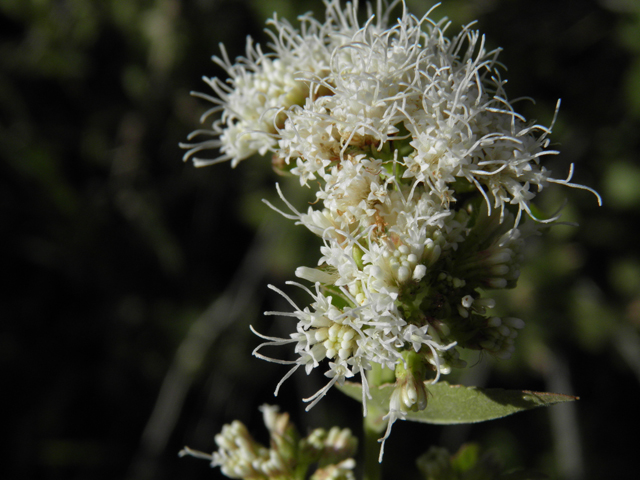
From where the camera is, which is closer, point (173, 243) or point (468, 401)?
point (468, 401)

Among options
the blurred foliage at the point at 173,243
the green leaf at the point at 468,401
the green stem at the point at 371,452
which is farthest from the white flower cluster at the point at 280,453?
the blurred foliage at the point at 173,243

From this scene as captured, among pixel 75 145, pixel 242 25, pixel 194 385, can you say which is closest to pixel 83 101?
pixel 75 145

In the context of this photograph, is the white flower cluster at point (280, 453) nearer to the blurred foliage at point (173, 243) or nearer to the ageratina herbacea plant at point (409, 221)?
the ageratina herbacea plant at point (409, 221)

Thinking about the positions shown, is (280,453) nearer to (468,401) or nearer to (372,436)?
(372,436)


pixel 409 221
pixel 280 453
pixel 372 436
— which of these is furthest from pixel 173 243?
pixel 409 221

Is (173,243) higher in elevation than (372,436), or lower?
higher

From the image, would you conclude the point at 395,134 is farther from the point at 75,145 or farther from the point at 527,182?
the point at 75,145

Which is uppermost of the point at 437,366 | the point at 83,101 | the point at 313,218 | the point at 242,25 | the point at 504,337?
the point at 242,25

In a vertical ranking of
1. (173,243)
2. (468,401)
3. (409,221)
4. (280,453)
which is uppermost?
(173,243)
